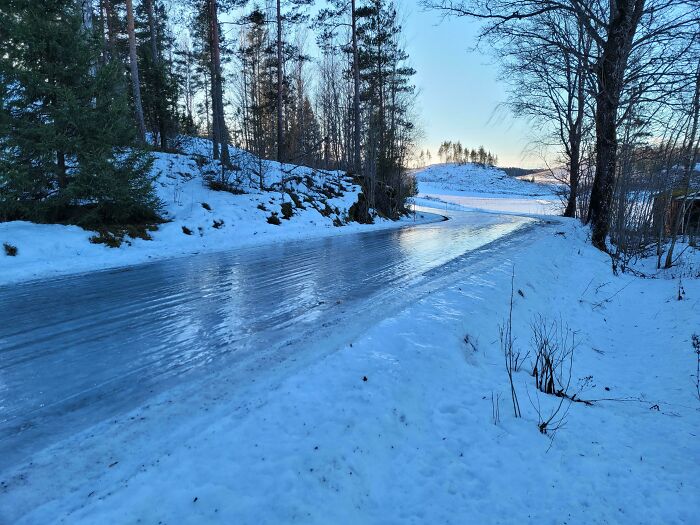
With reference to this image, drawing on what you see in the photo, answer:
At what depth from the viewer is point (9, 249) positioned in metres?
8.04

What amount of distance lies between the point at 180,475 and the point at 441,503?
163cm

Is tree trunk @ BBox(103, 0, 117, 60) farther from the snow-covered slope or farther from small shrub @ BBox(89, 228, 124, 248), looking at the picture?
the snow-covered slope

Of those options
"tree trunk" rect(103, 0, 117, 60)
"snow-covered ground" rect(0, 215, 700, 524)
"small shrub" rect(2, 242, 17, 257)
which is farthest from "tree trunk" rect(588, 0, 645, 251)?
"tree trunk" rect(103, 0, 117, 60)

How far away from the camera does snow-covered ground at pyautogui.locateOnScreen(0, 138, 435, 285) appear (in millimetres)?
8336

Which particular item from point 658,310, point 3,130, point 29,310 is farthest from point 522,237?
point 3,130

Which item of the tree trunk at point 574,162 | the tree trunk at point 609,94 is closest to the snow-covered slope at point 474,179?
the tree trunk at point 574,162

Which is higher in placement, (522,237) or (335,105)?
(335,105)

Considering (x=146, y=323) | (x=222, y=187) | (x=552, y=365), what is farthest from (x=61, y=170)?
(x=552, y=365)

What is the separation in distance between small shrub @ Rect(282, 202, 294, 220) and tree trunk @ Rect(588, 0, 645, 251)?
1118 cm

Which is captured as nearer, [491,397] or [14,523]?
[14,523]

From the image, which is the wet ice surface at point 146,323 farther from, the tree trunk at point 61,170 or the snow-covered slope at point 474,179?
the snow-covered slope at point 474,179

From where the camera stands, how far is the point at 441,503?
8.07 feet

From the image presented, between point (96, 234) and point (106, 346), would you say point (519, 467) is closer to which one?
point (106, 346)

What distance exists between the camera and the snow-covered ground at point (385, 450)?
7.26 feet
